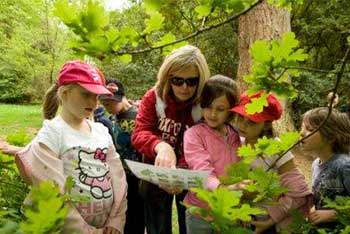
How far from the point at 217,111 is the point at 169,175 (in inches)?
22.9

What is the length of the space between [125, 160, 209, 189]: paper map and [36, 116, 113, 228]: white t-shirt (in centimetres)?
33

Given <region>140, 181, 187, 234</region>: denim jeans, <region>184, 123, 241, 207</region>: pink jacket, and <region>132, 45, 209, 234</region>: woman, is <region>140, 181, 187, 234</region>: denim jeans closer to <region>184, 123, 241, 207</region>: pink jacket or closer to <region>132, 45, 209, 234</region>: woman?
<region>132, 45, 209, 234</region>: woman

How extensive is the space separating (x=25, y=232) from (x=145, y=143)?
55.4 inches

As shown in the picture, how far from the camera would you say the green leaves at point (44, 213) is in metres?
0.88

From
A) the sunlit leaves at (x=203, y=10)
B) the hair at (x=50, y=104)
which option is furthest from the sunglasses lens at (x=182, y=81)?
the hair at (x=50, y=104)

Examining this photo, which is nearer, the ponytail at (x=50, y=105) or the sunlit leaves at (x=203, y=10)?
the sunlit leaves at (x=203, y=10)

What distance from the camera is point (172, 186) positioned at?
190 centimetres

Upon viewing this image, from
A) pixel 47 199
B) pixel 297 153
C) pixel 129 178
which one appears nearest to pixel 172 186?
pixel 47 199

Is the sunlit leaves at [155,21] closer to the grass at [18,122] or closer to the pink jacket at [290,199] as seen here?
the pink jacket at [290,199]

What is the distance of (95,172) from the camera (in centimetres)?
220

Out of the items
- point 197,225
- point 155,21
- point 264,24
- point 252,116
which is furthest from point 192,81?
point 264,24

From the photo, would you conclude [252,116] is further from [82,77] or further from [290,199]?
[82,77]

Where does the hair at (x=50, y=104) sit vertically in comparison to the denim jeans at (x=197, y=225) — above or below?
above

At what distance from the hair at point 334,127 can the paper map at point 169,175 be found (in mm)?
867
